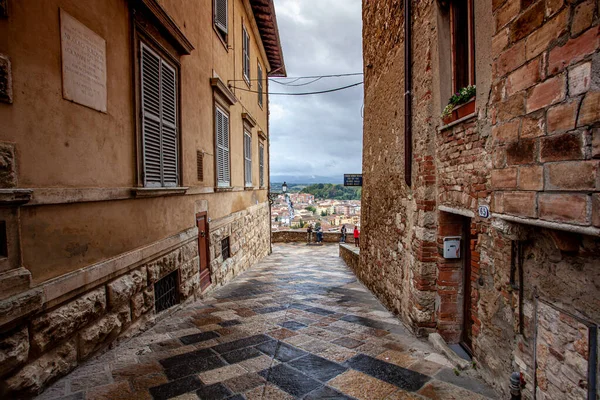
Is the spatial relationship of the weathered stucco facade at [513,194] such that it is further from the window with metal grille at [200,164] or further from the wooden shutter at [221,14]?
the wooden shutter at [221,14]

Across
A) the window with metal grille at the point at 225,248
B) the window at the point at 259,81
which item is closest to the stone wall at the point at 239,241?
the window with metal grille at the point at 225,248

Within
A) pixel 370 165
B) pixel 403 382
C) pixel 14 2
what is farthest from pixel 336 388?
pixel 370 165

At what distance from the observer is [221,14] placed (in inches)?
305

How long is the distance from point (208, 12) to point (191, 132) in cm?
278

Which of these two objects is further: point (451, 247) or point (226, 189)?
point (226, 189)

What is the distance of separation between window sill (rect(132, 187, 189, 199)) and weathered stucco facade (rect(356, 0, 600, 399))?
339 cm

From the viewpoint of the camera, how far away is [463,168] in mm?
3703

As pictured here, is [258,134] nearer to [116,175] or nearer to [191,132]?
[191,132]

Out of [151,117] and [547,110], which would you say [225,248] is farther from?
[547,110]

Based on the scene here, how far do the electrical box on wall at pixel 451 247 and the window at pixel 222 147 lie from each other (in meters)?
4.84

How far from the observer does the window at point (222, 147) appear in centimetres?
738

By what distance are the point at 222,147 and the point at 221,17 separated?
291 centimetres

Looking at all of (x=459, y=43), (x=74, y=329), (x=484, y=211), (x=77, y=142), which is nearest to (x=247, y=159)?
(x=459, y=43)

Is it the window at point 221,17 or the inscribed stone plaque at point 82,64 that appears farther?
the window at point 221,17
